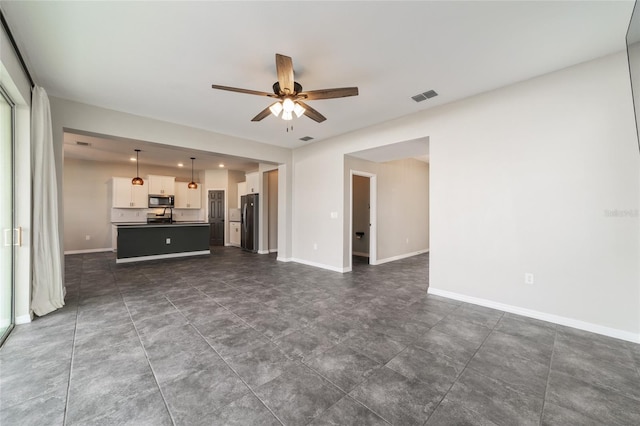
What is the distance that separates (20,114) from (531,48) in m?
5.47

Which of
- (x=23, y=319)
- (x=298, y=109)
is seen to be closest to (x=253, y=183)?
(x=298, y=109)

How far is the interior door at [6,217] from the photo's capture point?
260 centimetres

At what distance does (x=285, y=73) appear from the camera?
7.63 ft

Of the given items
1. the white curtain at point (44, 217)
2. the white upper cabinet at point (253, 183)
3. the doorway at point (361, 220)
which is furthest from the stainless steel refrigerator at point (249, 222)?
the white curtain at point (44, 217)

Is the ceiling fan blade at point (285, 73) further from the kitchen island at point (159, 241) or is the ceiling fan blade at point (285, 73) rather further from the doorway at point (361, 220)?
the kitchen island at point (159, 241)

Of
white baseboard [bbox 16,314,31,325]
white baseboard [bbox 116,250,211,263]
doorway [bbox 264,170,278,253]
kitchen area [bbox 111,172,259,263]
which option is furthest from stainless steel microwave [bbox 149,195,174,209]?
white baseboard [bbox 16,314,31,325]

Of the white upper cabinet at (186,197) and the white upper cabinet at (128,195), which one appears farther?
the white upper cabinet at (186,197)

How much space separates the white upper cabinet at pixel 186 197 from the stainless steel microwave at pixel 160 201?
379 millimetres

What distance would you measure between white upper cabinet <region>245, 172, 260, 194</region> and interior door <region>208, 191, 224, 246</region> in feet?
6.17

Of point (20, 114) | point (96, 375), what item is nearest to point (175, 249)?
point (20, 114)

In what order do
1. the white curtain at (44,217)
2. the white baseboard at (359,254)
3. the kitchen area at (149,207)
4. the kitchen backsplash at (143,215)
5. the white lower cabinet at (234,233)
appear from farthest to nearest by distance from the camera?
the white lower cabinet at (234,233)
the kitchen backsplash at (143,215)
the white baseboard at (359,254)
the kitchen area at (149,207)
the white curtain at (44,217)

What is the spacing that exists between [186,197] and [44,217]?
247 inches

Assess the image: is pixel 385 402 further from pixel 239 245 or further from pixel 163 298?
pixel 239 245

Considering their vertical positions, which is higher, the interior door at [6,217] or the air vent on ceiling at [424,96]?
the air vent on ceiling at [424,96]
